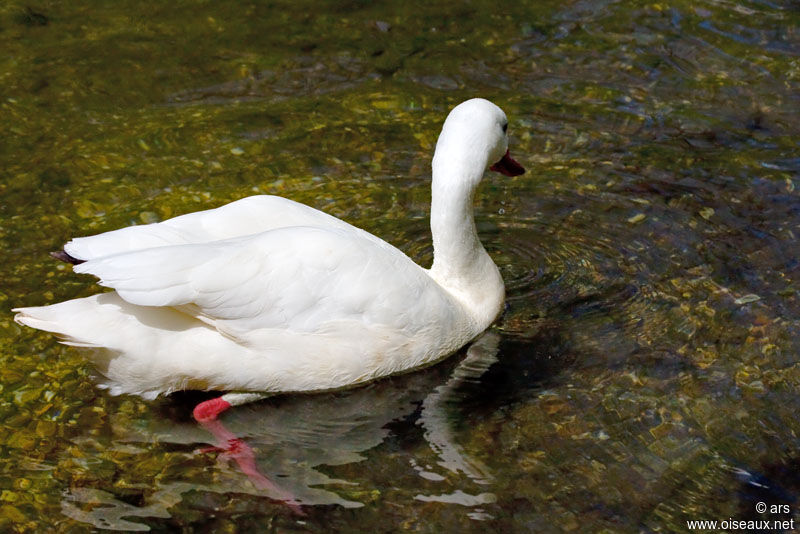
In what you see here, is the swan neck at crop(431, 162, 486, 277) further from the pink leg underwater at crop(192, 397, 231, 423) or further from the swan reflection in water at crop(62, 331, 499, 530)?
the pink leg underwater at crop(192, 397, 231, 423)

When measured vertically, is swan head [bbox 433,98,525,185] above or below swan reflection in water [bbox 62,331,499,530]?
above

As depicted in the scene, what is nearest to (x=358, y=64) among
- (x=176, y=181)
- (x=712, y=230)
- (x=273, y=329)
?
(x=176, y=181)

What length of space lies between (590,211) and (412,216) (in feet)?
3.78

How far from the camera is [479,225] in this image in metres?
7.09

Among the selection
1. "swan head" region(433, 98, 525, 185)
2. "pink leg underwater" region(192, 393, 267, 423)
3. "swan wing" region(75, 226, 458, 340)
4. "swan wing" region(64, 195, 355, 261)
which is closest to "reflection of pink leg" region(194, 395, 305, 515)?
"pink leg underwater" region(192, 393, 267, 423)

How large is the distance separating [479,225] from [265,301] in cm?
210

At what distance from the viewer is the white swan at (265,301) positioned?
527 cm

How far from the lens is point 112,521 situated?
4.87 meters

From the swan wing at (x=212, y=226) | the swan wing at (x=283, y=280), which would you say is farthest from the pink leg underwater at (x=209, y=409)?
the swan wing at (x=212, y=226)

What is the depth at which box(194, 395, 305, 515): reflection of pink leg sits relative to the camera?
5.06 m

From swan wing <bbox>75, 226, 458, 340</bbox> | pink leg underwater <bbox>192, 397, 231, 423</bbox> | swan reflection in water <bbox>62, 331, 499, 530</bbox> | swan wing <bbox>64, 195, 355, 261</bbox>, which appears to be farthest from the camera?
pink leg underwater <bbox>192, 397, 231, 423</bbox>

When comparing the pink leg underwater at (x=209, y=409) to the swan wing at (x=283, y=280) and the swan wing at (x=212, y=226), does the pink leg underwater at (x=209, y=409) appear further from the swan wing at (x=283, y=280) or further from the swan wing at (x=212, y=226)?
the swan wing at (x=212, y=226)

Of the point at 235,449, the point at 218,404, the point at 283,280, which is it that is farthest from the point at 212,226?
the point at 235,449

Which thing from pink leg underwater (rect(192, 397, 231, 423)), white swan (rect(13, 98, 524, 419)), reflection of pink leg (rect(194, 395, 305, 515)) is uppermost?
white swan (rect(13, 98, 524, 419))
